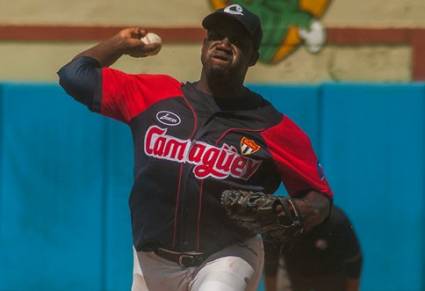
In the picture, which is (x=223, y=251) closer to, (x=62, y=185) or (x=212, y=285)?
(x=212, y=285)

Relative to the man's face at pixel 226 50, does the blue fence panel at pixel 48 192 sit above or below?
below

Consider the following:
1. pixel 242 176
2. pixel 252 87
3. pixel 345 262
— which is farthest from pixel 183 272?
pixel 252 87

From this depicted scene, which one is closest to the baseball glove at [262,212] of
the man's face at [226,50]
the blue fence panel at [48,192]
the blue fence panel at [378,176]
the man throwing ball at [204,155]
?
the man throwing ball at [204,155]

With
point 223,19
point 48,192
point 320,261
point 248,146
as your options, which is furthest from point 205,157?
point 48,192

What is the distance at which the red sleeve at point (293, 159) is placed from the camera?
11.2 feet

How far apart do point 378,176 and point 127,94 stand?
283 cm

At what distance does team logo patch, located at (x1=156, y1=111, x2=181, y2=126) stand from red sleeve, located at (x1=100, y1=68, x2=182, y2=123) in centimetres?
6

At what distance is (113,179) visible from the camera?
6.09 metres

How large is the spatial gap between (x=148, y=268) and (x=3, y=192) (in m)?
2.96

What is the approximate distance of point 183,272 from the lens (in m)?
3.48

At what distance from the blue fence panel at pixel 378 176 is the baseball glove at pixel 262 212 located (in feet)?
8.45

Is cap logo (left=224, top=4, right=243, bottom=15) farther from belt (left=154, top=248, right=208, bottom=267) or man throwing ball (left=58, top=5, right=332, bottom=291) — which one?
belt (left=154, top=248, right=208, bottom=267)

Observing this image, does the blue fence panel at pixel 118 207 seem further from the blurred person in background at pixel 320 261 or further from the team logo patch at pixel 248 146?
the team logo patch at pixel 248 146

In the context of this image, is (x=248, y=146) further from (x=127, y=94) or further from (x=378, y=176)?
(x=378, y=176)
